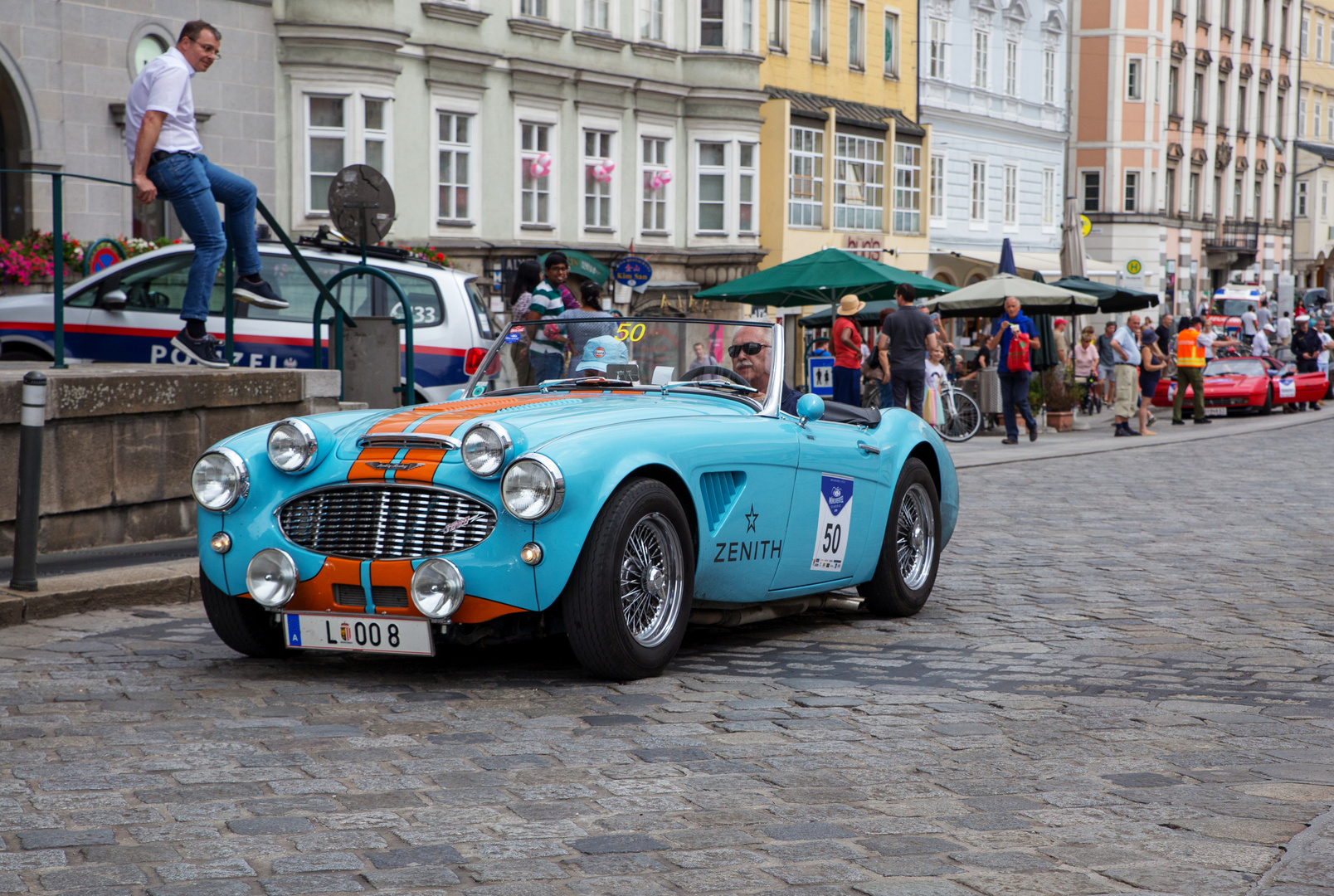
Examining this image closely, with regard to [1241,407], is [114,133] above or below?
above

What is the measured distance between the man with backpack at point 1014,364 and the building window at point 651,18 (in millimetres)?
15208

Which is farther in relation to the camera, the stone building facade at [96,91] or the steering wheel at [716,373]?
the stone building facade at [96,91]

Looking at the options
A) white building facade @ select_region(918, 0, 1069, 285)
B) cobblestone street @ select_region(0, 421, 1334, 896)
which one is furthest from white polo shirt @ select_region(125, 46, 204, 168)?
white building facade @ select_region(918, 0, 1069, 285)

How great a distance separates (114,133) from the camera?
2472cm

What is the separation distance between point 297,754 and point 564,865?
1404mm

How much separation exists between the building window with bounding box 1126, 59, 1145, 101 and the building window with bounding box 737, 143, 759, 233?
28139 mm

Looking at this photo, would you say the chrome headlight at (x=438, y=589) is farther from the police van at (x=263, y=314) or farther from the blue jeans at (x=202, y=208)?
the police van at (x=263, y=314)

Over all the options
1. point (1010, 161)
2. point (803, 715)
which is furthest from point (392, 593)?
point (1010, 161)

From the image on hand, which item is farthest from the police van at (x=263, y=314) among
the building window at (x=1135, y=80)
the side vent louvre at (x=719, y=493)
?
the building window at (x=1135, y=80)

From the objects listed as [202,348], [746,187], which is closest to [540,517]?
[202,348]

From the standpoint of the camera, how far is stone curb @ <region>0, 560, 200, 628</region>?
768cm

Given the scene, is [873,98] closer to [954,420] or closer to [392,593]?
[954,420]

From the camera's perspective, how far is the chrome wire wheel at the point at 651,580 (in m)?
6.27

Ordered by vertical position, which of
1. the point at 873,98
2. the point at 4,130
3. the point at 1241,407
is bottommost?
the point at 1241,407
